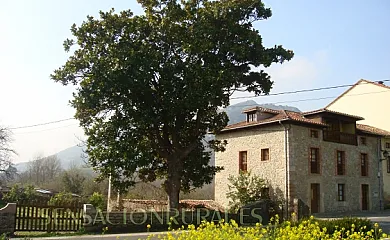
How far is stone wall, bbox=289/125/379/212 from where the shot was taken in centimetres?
2627

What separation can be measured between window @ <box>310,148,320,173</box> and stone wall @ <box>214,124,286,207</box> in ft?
8.77

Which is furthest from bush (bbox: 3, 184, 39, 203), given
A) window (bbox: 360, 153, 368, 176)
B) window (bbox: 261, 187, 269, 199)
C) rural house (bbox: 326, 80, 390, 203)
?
rural house (bbox: 326, 80, 390, 203)

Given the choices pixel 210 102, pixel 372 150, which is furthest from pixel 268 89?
pixel 372 150

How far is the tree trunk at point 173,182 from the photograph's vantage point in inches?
782

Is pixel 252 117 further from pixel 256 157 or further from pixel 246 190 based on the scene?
pixel 246 190

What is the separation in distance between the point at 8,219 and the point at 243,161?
1780 centimetres

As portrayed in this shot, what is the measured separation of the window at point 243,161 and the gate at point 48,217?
15.2 meters

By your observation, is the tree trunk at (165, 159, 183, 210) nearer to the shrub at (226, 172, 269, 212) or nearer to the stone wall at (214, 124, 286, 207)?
the shrub at (226, 172, 269, 212)

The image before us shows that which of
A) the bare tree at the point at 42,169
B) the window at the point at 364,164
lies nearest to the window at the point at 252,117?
the window at the point at 364,164

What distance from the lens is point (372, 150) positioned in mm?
32281

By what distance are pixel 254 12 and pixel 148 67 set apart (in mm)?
5824

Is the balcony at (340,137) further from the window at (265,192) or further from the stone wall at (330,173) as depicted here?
the window at (265,192)

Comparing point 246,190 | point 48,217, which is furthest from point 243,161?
point 48,217

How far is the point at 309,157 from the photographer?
89.8 ft
